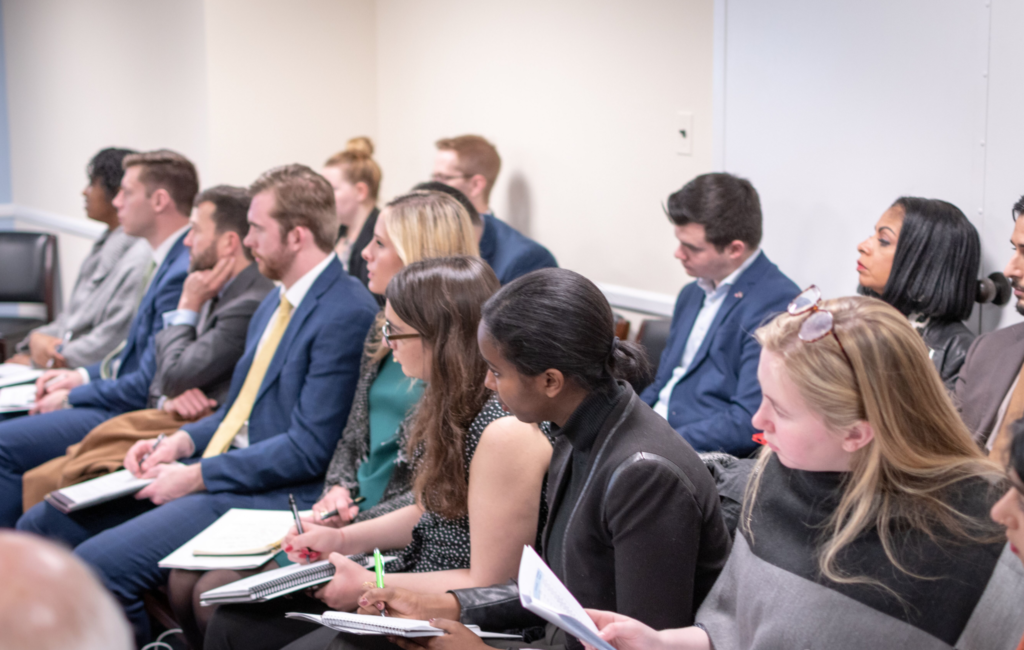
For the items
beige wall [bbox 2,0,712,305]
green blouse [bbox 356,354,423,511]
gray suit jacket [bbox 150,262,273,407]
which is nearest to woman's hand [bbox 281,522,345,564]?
green blouse [bbox 356,354,423,511]

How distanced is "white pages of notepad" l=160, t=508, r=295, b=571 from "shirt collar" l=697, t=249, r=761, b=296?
57.8 inches

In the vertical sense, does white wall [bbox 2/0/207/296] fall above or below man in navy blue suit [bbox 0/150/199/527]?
above

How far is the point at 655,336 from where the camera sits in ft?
10.8

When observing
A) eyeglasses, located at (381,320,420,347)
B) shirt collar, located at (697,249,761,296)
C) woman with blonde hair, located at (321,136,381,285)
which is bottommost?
eyeglasses, located at (381,320,420,347)

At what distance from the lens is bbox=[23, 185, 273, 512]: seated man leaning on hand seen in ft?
10.0

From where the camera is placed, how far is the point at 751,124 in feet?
10.3

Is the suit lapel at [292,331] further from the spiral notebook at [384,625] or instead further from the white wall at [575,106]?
the white wall at [575,106]

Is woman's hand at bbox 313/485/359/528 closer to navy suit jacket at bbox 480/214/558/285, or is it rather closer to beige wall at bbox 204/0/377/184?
navy suit jacket at bbox 480/214/558/285

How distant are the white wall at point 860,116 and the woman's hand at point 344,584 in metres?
1.78

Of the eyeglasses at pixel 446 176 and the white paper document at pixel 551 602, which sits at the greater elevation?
the eyeglasses at pixel 446 176

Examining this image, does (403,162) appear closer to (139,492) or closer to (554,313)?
(139,492)

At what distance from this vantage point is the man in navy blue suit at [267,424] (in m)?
2.57

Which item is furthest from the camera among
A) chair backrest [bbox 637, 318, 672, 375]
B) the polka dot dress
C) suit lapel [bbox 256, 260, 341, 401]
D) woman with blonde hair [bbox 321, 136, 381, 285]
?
woman with blonde hair [bbox 321, 136, 381, 285]

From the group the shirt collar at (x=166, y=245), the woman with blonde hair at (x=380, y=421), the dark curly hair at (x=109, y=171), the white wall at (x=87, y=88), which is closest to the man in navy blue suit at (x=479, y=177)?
the woman with blonde hair at (x=380, y=421)
